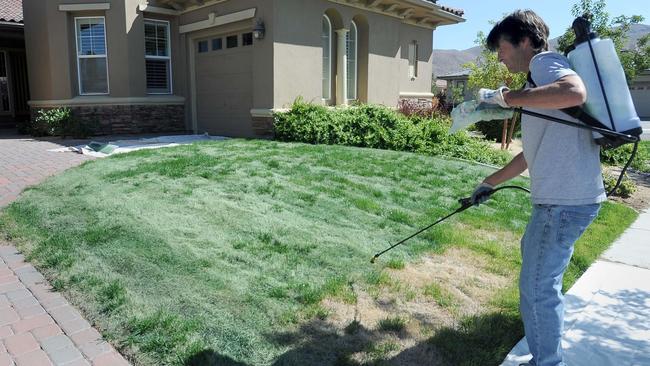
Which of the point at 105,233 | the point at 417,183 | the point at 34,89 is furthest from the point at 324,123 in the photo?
the point at 34,89

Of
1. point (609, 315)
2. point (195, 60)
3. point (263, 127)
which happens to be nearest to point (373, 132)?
point (263, 127)

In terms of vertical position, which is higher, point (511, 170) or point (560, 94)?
point (560, 94)

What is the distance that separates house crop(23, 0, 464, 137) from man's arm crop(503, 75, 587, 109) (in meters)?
9.33

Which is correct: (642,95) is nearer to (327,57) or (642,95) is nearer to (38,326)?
(327,57)

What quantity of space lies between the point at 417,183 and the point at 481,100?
464 cm

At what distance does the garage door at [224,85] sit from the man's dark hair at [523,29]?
9823 mm

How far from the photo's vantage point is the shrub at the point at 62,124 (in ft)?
41.4

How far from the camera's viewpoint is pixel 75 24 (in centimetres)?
1323

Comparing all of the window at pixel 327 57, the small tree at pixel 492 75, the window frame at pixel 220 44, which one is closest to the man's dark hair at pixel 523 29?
the small tree at pixel 492 75

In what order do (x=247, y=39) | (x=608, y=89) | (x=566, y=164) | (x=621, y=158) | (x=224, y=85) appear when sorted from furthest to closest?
(x=224, y=85)
(x=247, y=39)
(x=621, y=158)
(x=566, y=164)
(x=608, y=89)

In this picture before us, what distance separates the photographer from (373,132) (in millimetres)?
10461

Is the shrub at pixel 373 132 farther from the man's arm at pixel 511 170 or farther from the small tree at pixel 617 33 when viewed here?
the man's arm at pixel 511 170

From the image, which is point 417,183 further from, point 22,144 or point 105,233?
point 22,144

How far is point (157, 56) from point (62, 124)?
3.02 meters
